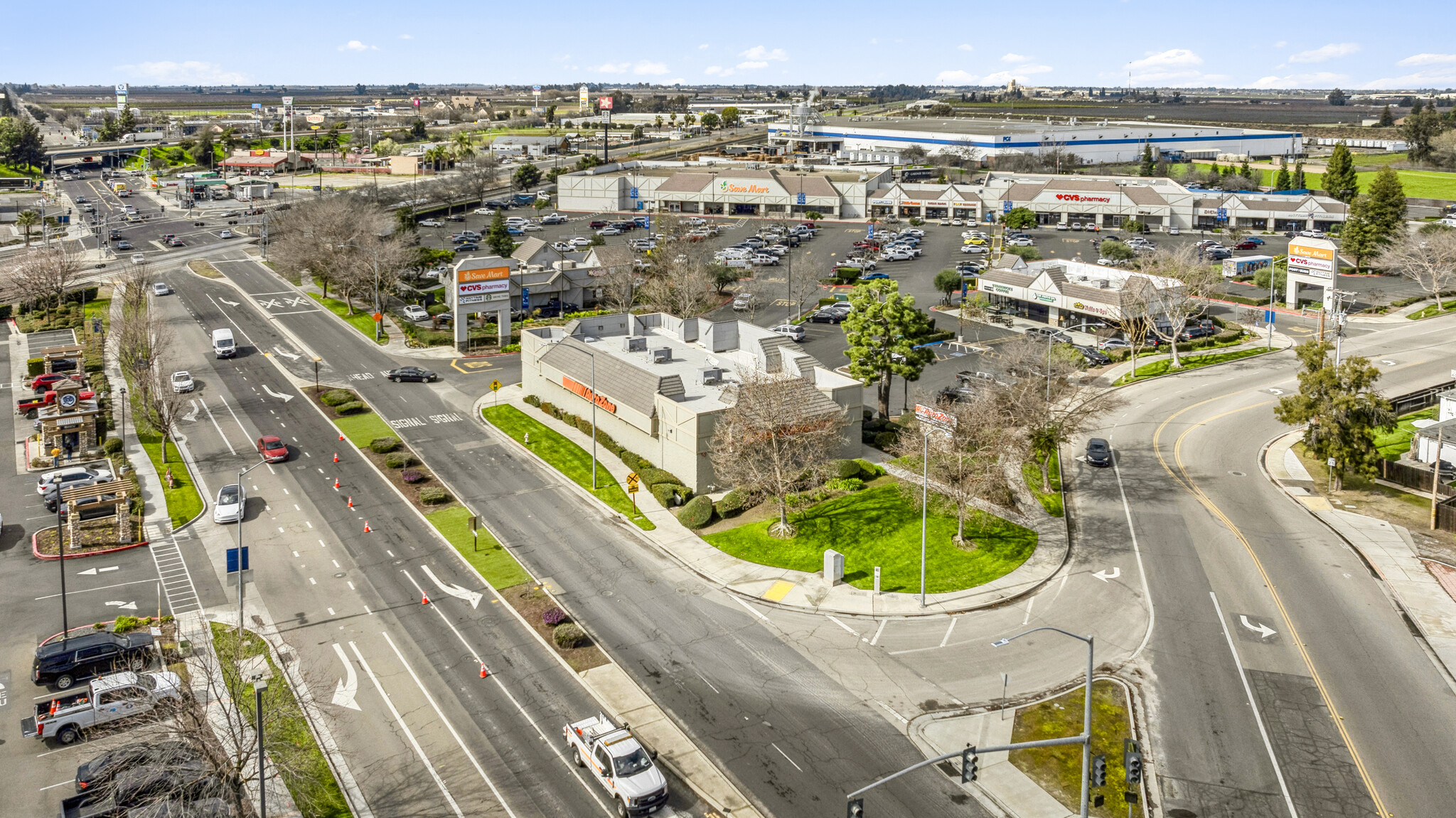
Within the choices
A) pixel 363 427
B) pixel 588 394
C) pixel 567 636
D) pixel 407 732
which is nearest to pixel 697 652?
pixel 567 636

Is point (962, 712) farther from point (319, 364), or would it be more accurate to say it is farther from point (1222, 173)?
point (1222, 173)

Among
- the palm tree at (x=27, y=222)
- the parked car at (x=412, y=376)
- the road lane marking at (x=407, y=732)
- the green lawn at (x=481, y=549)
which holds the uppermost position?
the palm tree at (x=27, y=222)

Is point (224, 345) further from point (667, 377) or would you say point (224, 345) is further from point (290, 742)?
point (290, 742)

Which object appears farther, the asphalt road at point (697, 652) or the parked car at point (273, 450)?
the parked car at point (273, 450)

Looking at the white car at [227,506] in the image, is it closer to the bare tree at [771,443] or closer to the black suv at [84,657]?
the black suv at [84,657]

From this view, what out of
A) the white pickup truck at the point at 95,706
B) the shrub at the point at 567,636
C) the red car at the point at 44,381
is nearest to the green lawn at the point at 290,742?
the white pickup truck at the point at 95,706

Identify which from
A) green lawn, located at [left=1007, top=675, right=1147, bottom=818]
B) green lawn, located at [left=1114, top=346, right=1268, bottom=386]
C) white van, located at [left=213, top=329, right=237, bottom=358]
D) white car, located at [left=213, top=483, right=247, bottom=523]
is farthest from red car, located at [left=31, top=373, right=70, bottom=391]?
green lawn, located at [left=1114, top=346, right=1268, bottom=386]
